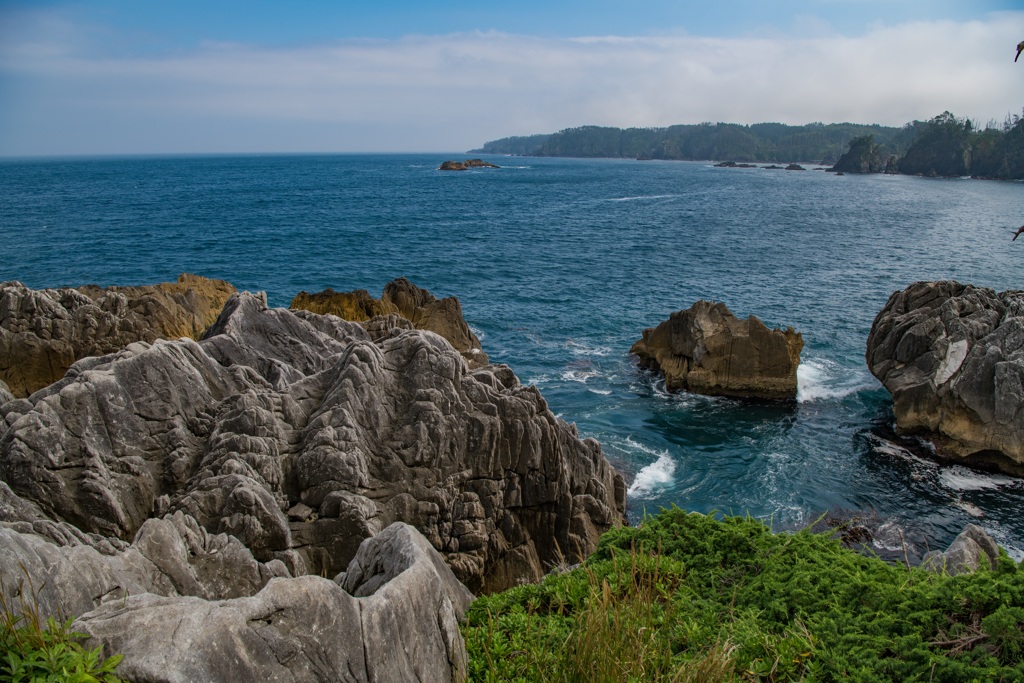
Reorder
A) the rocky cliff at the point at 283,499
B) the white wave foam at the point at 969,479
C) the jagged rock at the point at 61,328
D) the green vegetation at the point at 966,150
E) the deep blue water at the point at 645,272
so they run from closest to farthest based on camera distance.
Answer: the rocky cliff at the point at 283,499 → the jagged rock at the point at 61,328 → the white wave foam at the point at 969,479 → the deep blue water at the point at 645,272 → the green vegetation at the point at 966,150

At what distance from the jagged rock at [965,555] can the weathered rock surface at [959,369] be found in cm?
1508

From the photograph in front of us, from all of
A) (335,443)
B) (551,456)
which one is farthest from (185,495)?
(551,456)

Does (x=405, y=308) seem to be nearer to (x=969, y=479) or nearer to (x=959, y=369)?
(x=959, y=369)

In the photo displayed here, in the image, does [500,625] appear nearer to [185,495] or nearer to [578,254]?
[185,495]

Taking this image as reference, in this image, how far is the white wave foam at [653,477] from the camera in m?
23.9

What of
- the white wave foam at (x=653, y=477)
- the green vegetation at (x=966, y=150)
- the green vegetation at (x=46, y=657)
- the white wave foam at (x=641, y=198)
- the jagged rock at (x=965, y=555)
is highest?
the green vegetation at (x=966, y=150)

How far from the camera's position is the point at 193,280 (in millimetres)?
34562

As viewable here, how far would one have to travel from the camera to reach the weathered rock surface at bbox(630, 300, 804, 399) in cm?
3097

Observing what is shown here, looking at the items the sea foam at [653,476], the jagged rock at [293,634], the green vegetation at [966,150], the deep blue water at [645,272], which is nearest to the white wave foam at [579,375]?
the deep blue water at [645,272]

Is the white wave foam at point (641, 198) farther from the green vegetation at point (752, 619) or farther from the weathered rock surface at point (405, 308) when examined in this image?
the green vegetation at point (752, 619)

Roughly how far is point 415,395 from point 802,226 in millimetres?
84220

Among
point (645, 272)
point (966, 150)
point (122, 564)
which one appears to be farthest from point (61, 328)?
point (966, 150)

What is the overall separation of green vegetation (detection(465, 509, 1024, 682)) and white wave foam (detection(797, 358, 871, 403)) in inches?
907

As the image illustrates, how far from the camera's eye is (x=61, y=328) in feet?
77.2
